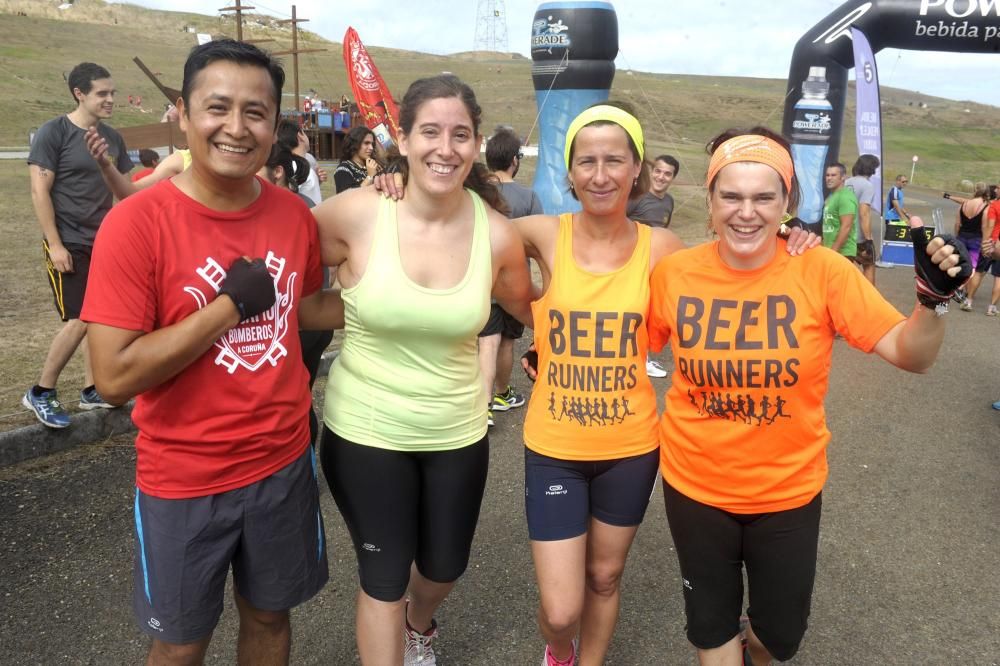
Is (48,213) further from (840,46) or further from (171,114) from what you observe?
(840,46)

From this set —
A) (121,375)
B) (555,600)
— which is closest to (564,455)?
(555,600)

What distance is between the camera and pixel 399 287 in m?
2.15

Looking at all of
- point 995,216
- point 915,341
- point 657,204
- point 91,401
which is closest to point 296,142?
point 91,401

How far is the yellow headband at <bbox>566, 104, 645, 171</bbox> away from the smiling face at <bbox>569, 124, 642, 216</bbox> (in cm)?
2

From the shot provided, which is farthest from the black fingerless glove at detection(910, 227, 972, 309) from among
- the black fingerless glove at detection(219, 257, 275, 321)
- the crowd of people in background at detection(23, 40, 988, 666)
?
the black fingerless glove at detection(219, 257, 275, 321)

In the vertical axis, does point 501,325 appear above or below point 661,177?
below

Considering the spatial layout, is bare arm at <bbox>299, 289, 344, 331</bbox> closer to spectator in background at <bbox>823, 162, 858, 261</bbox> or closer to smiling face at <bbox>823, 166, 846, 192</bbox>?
spectator in background at <bbox>823, 162, 858, 261</bbox>

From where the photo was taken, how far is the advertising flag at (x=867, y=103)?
11227 millimetres

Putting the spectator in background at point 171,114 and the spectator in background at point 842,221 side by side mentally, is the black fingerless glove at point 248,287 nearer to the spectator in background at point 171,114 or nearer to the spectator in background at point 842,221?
the spectator in background at point 171,114

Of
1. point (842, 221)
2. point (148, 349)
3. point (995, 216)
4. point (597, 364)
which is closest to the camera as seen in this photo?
point (148, 349)

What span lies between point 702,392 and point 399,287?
3.22 feet

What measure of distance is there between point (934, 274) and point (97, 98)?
15.6 feet

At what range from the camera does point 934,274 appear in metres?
1.78

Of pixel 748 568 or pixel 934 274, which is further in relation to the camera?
pixel 748 568
